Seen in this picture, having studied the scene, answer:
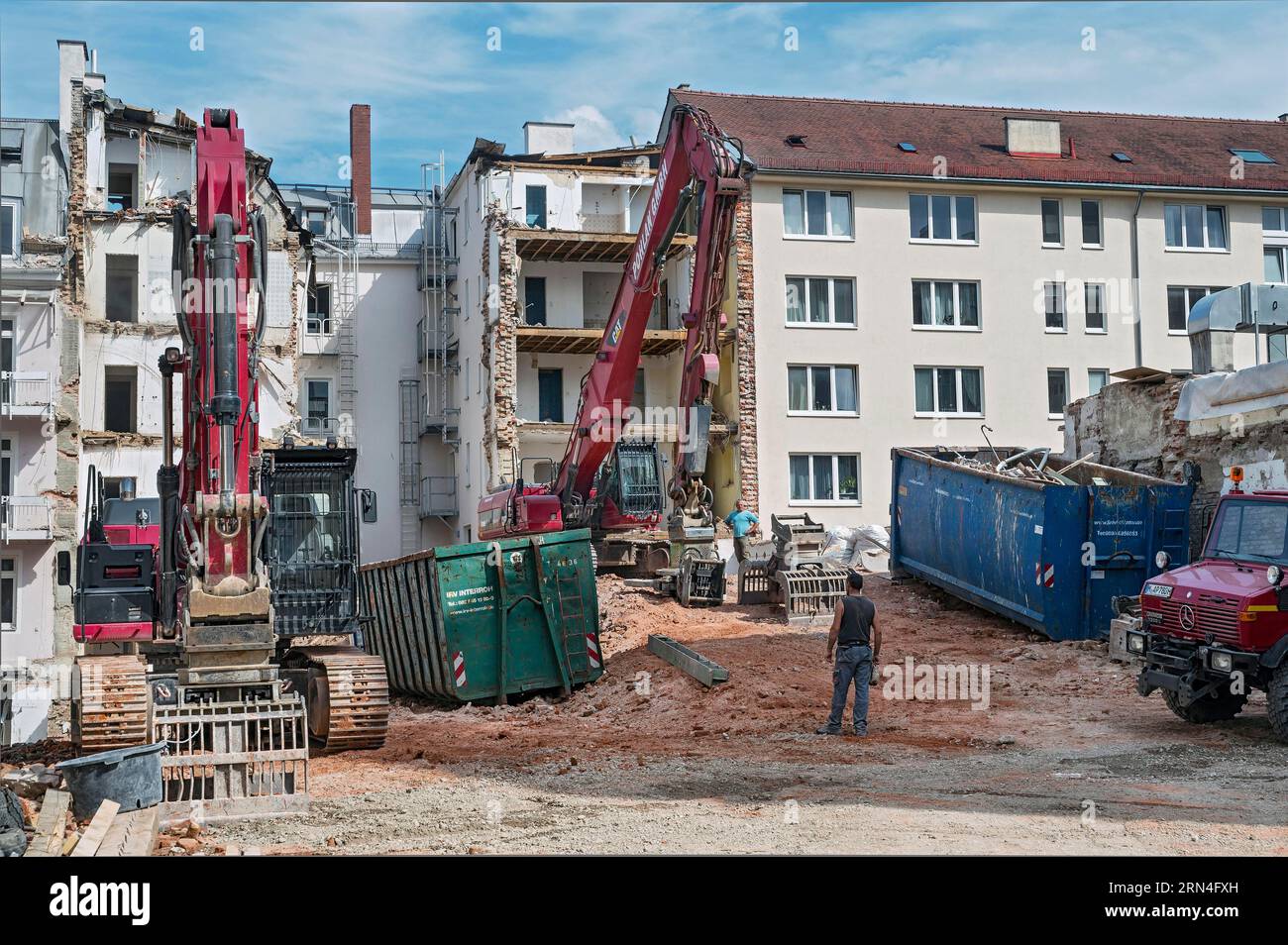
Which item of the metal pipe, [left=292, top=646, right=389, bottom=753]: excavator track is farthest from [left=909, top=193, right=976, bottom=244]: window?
the metal pipe

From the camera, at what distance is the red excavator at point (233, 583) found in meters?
A: 11.7

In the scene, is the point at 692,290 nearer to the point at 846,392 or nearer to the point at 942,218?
the point at 846,392

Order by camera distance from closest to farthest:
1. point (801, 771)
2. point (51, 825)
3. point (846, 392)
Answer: point (51, 825) < point (801, 771) < point (846, 392)

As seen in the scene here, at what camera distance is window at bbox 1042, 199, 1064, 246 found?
39875 millimetres

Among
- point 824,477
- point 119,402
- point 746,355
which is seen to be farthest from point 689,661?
point 119,402

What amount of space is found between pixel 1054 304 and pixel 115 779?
33.8 metres

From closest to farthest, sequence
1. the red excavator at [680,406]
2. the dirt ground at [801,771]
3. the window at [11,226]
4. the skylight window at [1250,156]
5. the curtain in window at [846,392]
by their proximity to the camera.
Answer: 1. the dirt ground at [801,771]
2. the red excavator at [680,406]
3. the window at [11,226]
4. the curtain in window at [846,392]
5. the skylight window at [1250,156]

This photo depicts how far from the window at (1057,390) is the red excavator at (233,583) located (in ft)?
93.2

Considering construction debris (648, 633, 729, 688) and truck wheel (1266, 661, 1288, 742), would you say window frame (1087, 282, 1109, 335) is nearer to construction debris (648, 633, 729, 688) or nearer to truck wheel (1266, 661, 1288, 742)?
construction debris (648, 633, 729, 688)

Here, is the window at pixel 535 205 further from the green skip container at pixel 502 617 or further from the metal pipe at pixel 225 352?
the metal pipe at pixel 225 352

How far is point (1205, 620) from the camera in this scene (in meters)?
13.2

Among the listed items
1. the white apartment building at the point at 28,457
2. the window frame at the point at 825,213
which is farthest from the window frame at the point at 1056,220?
the white apartment building at the point at 28,457

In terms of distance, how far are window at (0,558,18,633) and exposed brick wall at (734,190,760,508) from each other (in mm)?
17874
